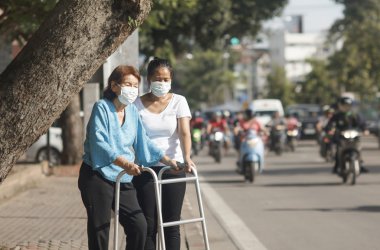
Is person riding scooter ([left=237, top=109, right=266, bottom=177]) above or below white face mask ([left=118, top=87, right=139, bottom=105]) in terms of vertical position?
below

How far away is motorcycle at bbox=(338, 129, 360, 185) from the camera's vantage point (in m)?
19.6

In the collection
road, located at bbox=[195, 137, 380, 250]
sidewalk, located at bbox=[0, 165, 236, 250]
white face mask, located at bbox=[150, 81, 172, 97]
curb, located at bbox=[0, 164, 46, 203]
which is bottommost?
road, located at bbox=[195, 137, 380, 250]

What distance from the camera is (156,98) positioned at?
8.27 meters

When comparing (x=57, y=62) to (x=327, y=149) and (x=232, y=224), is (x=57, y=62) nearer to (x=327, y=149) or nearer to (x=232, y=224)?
(x=232, y=224)

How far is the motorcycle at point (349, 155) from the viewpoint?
19.6 meters

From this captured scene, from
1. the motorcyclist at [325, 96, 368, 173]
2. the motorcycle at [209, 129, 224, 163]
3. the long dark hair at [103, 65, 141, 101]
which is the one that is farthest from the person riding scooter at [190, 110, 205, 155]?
the long dark hair at [103, 65, 141, 101]

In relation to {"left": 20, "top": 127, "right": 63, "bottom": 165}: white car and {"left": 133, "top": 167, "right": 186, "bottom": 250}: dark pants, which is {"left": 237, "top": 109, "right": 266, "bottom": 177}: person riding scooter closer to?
{"left": 20, "top": 127, "right": 63, "bottom": 165}: white car

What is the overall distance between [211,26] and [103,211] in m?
27.9

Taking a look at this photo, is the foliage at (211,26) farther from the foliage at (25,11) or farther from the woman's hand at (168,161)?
the woman's hand at (168,161)

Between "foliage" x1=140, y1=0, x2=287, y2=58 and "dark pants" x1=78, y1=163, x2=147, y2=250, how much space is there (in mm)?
23263

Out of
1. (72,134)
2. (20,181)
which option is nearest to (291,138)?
(72,134)

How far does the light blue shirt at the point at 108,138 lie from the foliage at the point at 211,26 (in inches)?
912

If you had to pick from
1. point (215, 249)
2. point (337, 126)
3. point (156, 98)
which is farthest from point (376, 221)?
point (337, 126)

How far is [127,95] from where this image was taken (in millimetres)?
7441
